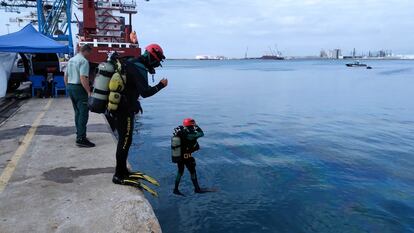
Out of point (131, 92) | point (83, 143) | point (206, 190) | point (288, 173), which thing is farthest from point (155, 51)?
point (288, 173)

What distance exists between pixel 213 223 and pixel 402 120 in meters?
16.4

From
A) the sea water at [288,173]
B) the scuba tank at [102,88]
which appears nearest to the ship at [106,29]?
the sea water at [288,173]

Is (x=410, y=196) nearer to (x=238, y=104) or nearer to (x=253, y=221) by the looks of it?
(x=253, y=221)

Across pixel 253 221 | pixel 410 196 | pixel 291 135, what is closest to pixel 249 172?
pixel 253 221

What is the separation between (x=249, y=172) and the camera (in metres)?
10.2

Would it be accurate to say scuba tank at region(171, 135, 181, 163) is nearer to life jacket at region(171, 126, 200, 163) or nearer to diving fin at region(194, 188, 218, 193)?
life jacket at region(171, 126, 200, 163)

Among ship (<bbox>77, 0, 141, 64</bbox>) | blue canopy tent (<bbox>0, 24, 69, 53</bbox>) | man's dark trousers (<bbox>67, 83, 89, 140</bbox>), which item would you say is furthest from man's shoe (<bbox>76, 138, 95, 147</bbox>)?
ship (<bbox>77, 0, 141, 64</bbox>)

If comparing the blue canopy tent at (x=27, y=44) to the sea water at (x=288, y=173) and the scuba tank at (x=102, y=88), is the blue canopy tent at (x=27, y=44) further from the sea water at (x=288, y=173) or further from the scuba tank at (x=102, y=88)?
the scuba tank at (x=102, y=88)

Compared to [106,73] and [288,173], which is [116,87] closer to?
[106,73]

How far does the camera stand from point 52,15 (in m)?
40.1

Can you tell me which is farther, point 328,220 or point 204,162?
point 204,162

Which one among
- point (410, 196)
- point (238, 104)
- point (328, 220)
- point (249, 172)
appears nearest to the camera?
point (328, 220)

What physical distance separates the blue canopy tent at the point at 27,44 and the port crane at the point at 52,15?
1.87m

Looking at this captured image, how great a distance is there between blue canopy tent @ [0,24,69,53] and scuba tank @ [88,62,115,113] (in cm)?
1110
